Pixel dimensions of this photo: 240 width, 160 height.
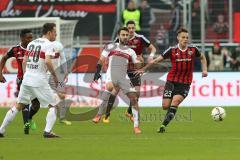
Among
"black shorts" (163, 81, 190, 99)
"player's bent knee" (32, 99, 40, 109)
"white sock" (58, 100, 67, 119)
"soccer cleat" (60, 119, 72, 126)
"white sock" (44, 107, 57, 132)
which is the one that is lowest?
"soccer cleat" (60, 119, 72, 126)

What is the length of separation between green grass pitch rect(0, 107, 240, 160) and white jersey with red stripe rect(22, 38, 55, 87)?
105cm

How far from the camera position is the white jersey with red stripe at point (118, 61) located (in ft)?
57.1

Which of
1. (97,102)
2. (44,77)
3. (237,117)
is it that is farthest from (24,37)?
(97,102)

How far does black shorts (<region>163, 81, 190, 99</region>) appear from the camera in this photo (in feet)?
55.3

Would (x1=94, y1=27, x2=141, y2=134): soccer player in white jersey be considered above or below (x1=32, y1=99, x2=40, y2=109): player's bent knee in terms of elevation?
above

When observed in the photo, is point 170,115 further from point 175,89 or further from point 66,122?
point 66,122

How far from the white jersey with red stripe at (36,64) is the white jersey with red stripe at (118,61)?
278 cm

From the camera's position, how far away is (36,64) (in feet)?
49.2

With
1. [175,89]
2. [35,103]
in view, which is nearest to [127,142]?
[175,89]

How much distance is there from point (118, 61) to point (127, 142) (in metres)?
3.66

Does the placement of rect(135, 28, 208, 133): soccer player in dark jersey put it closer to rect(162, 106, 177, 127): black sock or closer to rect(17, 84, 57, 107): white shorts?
rect(162, 106, 177, 127): black sock

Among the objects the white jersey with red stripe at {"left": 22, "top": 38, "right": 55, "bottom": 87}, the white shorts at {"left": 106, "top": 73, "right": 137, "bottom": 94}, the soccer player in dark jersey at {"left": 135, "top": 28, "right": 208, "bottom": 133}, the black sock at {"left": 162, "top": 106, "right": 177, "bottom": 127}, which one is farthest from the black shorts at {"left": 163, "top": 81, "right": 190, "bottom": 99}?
the white jersey with red stripe at {"left": 22, "top": 38, "right": 55, "bottom": 87}

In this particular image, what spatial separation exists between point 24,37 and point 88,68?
9595 mm

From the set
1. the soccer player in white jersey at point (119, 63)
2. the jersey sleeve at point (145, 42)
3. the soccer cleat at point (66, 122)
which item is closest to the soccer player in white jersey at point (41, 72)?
the soccer player in white jersey at point (119, 63)
